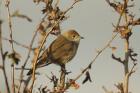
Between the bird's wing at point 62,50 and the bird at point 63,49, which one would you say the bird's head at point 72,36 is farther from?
the bird's wing at point 62,50

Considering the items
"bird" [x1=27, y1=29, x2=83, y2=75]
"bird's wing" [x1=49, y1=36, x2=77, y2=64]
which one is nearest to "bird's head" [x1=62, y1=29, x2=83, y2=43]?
"bird" [x1=27, y1=29, x2=83, y2=75]

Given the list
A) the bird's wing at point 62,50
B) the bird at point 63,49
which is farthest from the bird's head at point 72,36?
the bird's wing at point 62,50

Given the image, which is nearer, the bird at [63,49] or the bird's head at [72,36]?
the bird at [63,49]

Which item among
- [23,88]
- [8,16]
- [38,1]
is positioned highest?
[38,1]

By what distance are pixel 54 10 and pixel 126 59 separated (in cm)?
141

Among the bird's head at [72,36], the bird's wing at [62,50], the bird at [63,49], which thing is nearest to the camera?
the bird at [63,49]

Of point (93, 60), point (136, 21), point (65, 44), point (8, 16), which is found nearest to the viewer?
point (8, 16)

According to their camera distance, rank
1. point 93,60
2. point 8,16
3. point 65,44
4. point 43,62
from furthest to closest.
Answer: point 65,44, point 43,62, point 93,60, point 8,16

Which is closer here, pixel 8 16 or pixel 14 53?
pixel 14 53

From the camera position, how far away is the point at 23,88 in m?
3.00

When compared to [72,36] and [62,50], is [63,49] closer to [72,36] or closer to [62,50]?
[62,50]

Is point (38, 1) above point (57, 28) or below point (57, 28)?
above

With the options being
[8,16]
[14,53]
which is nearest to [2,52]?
[14,53]

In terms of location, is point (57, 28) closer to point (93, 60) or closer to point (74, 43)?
point (93, 60)
